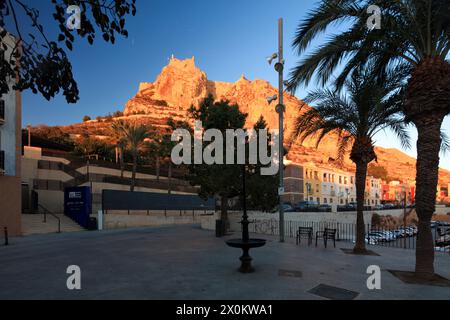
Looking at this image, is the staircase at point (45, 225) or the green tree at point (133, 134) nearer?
the staircase at point (45, 225)

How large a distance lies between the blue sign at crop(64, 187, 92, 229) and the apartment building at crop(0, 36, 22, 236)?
572 centimetres

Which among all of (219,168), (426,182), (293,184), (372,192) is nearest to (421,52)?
(426,182)

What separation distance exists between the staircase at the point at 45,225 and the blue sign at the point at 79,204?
472mm

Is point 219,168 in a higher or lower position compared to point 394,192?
higher

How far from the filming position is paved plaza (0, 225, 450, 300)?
6438 millimetres

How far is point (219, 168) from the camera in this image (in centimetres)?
1669

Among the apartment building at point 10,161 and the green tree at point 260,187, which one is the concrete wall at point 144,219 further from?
the green tree at point 260,187

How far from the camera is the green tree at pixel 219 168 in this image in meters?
16.7

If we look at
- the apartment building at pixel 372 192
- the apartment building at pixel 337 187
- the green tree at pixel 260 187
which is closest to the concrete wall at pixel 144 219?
the green tree at pixel 260 187

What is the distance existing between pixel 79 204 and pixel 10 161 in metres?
7.24

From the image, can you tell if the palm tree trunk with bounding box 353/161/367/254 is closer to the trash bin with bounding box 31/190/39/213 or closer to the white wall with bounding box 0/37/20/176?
the white wall with bounding box 0/37/20/176

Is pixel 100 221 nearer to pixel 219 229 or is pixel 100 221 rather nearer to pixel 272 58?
pixel 219 229
